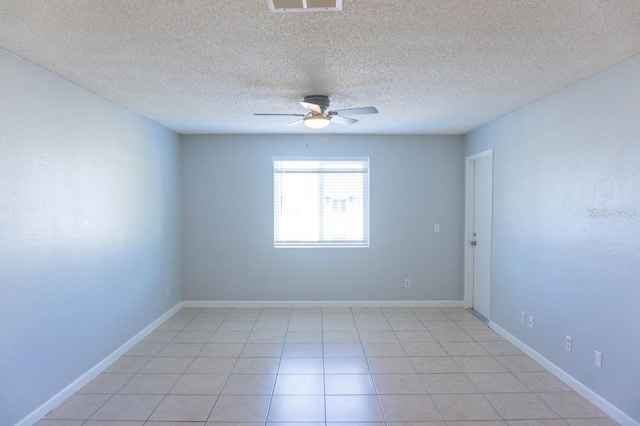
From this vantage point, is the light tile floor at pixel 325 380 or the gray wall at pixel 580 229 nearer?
the gray wall at pixel 580 229

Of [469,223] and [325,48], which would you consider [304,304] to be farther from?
[325,48]

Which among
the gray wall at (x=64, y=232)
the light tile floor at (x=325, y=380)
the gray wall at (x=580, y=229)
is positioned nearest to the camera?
the gray wall at (x=64, y=232)

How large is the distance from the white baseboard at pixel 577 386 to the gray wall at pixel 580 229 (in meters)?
0.05

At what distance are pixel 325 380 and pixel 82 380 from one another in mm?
1970

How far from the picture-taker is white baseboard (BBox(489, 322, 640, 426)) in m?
2.53

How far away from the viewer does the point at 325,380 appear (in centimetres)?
319

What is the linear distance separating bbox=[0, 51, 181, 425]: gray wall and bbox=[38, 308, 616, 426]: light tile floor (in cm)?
36

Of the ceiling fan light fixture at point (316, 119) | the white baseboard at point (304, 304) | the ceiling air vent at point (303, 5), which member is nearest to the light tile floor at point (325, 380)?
the white baseboard at point (304, 304)

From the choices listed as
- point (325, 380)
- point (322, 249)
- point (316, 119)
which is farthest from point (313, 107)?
point (322, 249)

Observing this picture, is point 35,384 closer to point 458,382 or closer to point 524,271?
point 458,382

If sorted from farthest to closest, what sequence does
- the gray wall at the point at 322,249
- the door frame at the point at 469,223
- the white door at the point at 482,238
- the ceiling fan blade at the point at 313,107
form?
the gray wall at the point at 322,249
the door frame at the point at 469,223
the white door at the point at 482,238
the ceiling fan blade at the point at 313,107

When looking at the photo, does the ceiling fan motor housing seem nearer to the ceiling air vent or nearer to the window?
the ceiling air vent

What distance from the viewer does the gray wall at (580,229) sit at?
8.20 feet

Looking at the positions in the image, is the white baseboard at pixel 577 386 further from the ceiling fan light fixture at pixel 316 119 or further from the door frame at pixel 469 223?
the ceiling fan light fixture at pixel 316 119
